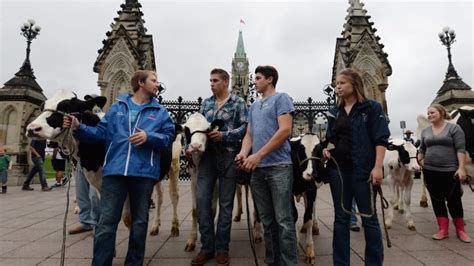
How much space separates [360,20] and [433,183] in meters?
12.0

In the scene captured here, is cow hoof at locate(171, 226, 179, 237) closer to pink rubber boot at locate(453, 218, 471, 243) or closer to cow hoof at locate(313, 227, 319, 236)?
cow hoof at locate(313, 227, 319, 236)

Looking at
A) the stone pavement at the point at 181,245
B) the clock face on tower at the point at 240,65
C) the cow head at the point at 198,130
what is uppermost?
the clock face on tower at the point at 240,65

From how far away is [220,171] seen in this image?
159 inches

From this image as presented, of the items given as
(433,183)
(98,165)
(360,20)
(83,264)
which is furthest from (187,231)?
(360,20)

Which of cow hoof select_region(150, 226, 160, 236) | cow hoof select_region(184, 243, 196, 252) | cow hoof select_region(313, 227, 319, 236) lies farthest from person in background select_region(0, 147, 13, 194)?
cow hoof select_region(313, 227, 319, 236)

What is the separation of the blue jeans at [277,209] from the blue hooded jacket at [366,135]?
0.77m

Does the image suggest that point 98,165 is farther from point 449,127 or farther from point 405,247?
point 449,127

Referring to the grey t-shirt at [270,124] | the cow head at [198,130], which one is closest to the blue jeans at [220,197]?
the cow head at [198,130]

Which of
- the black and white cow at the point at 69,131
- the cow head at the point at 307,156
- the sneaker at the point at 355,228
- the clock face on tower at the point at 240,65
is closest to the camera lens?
the black and white cow at the point at 69,131


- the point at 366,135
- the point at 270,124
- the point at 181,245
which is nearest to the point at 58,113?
the point at 270,124

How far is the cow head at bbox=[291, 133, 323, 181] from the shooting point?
374 cm

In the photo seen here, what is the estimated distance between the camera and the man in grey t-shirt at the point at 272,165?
3.14 metres

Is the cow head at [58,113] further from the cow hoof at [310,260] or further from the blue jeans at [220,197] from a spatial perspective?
the cow hoof at [310,260]

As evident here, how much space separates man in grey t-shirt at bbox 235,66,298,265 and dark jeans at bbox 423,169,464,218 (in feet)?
11.4
